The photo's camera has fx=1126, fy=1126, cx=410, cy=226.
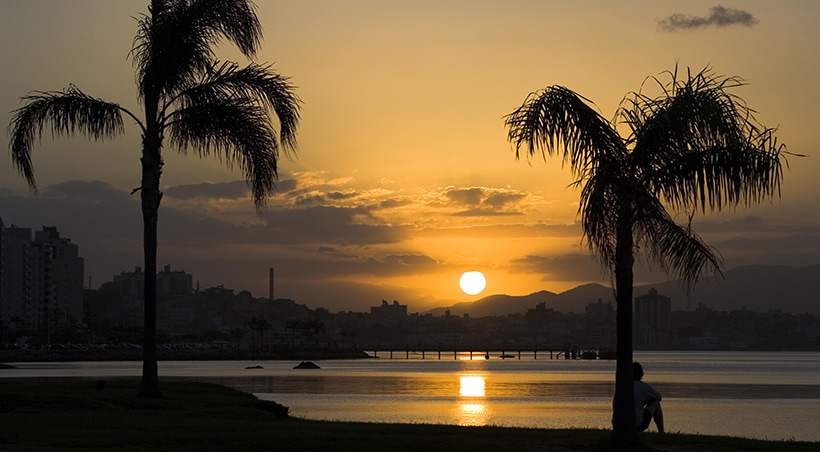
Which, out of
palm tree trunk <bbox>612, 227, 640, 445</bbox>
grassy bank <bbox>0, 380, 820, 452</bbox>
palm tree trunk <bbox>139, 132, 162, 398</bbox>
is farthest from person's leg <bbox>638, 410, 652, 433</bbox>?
palm tree trunk <bbox>139, 132, 162, 398</bbox>

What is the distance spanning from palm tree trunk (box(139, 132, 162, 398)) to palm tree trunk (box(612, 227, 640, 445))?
13209mm

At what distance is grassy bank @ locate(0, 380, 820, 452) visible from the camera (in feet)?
60.4

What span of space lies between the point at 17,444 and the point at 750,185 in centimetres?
1278

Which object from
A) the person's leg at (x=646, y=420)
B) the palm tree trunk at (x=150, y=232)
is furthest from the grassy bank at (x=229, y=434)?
the palm tree trunk at (x=150, y=232)

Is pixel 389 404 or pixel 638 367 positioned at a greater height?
pixel 638 367

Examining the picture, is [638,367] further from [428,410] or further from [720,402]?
[720,402]

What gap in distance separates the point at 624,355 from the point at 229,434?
697 cm

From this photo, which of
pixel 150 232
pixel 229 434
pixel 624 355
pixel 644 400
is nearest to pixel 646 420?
pixel 644 400

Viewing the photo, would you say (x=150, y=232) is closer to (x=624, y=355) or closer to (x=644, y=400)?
(x=644, y=400)

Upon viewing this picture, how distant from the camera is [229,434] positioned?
1969 cm

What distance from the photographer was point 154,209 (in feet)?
93.2

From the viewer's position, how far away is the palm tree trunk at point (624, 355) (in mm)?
19156

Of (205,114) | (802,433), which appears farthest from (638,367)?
(802,433)

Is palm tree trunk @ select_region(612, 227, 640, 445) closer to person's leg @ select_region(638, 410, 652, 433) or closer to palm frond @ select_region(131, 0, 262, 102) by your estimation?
person's leg @ select_region(638, 410, 652, 433)
